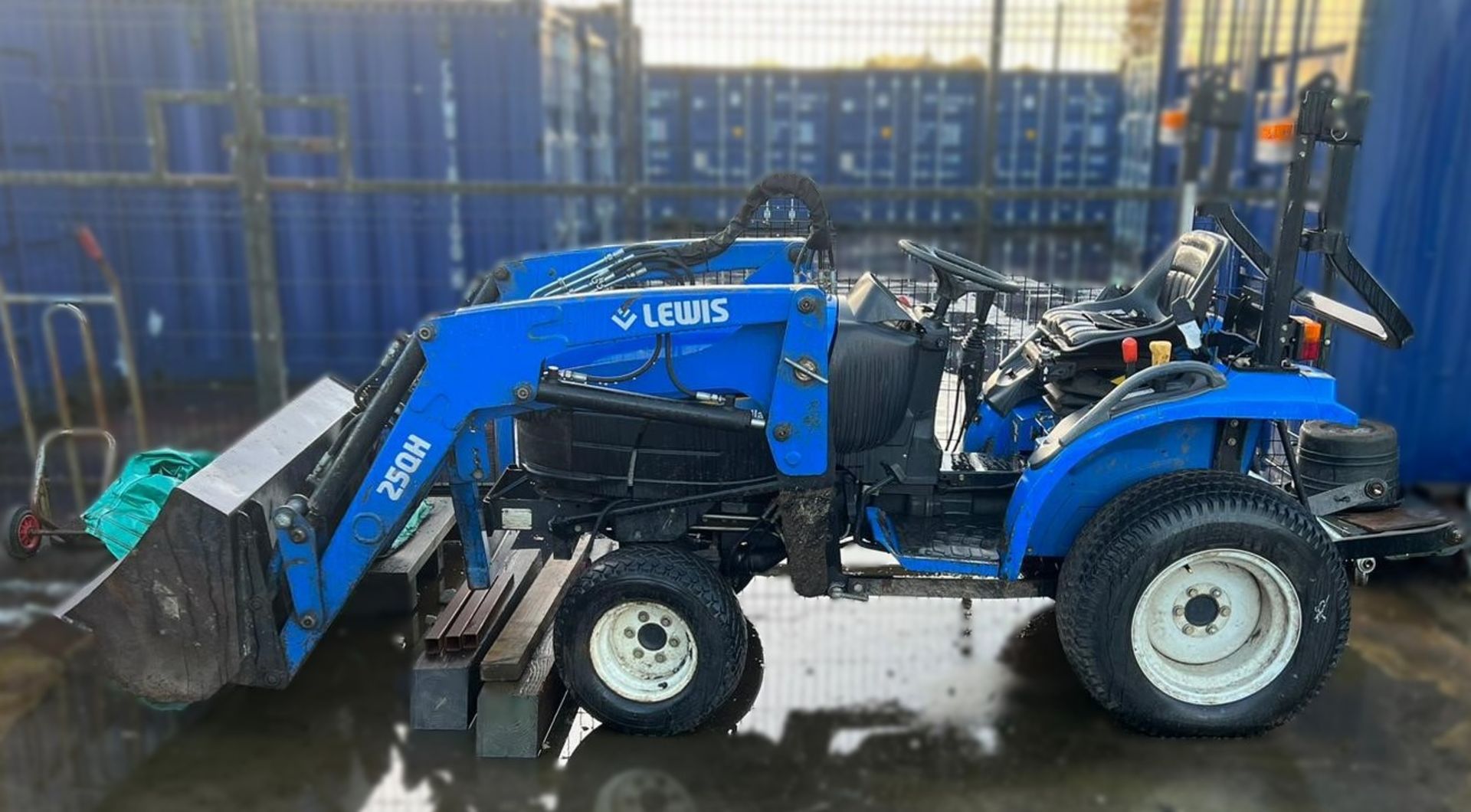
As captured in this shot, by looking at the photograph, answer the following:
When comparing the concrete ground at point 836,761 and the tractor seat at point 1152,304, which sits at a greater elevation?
the tractor seat at point 1152,304

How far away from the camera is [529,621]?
437 centimetres

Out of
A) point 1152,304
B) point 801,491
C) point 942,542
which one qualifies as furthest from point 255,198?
point 1152,304

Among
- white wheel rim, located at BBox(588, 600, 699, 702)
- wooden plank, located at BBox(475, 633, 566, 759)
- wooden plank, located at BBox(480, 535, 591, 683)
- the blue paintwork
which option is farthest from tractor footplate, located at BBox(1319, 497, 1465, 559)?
wooden plank, located at BBox(475, 633, 566, 759)

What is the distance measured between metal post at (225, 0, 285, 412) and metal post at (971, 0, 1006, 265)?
448cm

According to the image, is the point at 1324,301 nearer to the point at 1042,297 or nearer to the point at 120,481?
the point at 1042,297

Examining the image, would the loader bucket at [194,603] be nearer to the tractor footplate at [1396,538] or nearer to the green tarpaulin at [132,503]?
the green tarpaulin at [132,503]

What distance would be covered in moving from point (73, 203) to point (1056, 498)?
7.77 metres

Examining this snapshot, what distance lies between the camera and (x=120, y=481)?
410 centimetres

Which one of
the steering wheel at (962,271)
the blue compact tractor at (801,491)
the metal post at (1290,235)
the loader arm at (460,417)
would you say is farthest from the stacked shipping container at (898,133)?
the loader arm at (460,417)

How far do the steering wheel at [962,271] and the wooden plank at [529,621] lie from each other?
1608 millimetres

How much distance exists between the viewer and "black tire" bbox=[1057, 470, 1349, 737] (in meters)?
3.71

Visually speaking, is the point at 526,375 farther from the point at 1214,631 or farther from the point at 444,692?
the point at 1214,631

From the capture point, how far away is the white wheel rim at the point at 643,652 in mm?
3855

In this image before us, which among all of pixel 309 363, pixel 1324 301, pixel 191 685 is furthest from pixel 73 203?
pixel 1324 301
